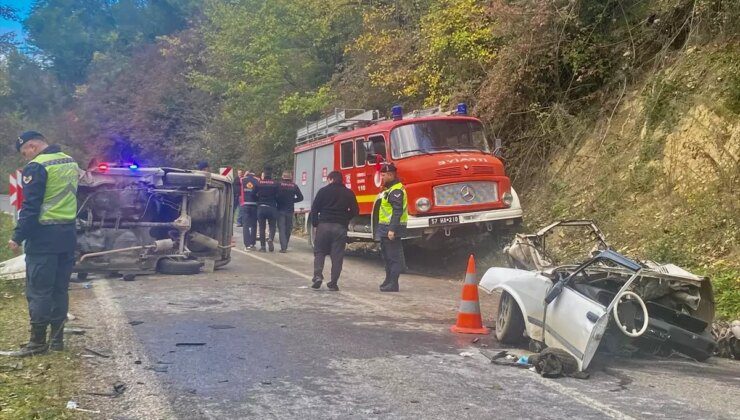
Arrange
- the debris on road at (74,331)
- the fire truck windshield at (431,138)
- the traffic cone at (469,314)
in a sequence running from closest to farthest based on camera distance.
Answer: the debris on road at (74,331)
the traffic cone at (469,314)
the fire truck windshield at (431,138)

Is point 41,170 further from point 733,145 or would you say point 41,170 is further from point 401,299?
point 733,145

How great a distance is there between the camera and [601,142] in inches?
522

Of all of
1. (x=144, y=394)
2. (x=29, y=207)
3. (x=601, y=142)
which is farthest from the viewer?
(x=601, y=142)

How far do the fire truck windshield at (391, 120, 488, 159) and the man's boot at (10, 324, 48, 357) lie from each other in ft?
24.7

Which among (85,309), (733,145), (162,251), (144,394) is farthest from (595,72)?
(144,394)

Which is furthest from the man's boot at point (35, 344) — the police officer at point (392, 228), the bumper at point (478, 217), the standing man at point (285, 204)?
the standing man at point (285, 204)

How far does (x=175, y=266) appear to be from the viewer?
10.8 m

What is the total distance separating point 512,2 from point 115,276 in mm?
9387

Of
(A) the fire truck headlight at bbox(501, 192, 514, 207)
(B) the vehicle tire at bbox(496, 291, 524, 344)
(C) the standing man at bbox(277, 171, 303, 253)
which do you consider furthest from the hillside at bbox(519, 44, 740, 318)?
(C) the standing man at bbox(277, 171, 303, 253)

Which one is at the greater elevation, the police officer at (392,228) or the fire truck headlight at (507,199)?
the fire truck headlight at (507,199)

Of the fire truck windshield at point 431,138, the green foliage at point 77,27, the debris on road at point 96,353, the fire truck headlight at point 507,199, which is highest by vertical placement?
the green foliage at point 77,27

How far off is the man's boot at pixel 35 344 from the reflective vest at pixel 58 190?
34.0 inches

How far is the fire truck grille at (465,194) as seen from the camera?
11.7 meters

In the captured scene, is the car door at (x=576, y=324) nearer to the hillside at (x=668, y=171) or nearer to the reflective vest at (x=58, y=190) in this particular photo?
the hillside at (x=668, y=171)
